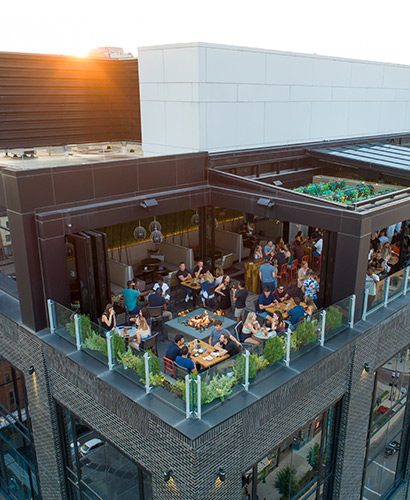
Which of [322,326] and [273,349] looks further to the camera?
[322,326]

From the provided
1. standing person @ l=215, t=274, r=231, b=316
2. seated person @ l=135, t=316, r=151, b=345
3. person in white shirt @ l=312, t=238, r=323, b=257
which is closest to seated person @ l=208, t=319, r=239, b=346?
seated person @ l=135, t=316, r=151, b=345

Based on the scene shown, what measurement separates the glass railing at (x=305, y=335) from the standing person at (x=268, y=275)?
296cm

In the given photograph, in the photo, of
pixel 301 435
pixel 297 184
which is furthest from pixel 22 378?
pixel 297 184

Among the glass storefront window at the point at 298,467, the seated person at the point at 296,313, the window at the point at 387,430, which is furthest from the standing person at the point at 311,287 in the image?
the glass storefront window at the point at 298,467

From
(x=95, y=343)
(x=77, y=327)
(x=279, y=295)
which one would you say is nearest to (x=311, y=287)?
(x=279, y=295)

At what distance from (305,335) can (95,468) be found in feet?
19.2

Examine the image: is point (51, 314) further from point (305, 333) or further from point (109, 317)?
point (305, 333)

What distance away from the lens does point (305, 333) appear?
10.0 metres

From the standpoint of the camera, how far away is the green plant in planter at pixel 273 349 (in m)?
9.34

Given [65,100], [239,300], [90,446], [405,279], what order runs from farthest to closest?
1. [65,100]
2. [405,279]
3. [239,300]
4. [90,446]

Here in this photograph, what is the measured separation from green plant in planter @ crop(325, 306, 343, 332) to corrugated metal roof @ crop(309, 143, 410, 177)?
6021 millimetres

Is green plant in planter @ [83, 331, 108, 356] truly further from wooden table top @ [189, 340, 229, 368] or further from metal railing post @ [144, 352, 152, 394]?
wooden table top @ [189, 340, 229, 368]

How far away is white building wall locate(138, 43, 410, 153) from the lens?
13.4 metres

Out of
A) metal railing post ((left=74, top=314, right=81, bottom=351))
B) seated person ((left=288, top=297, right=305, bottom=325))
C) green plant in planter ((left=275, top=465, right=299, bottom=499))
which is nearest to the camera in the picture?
metal railing post ((left=74, top=314, right=81, bottom=351))
